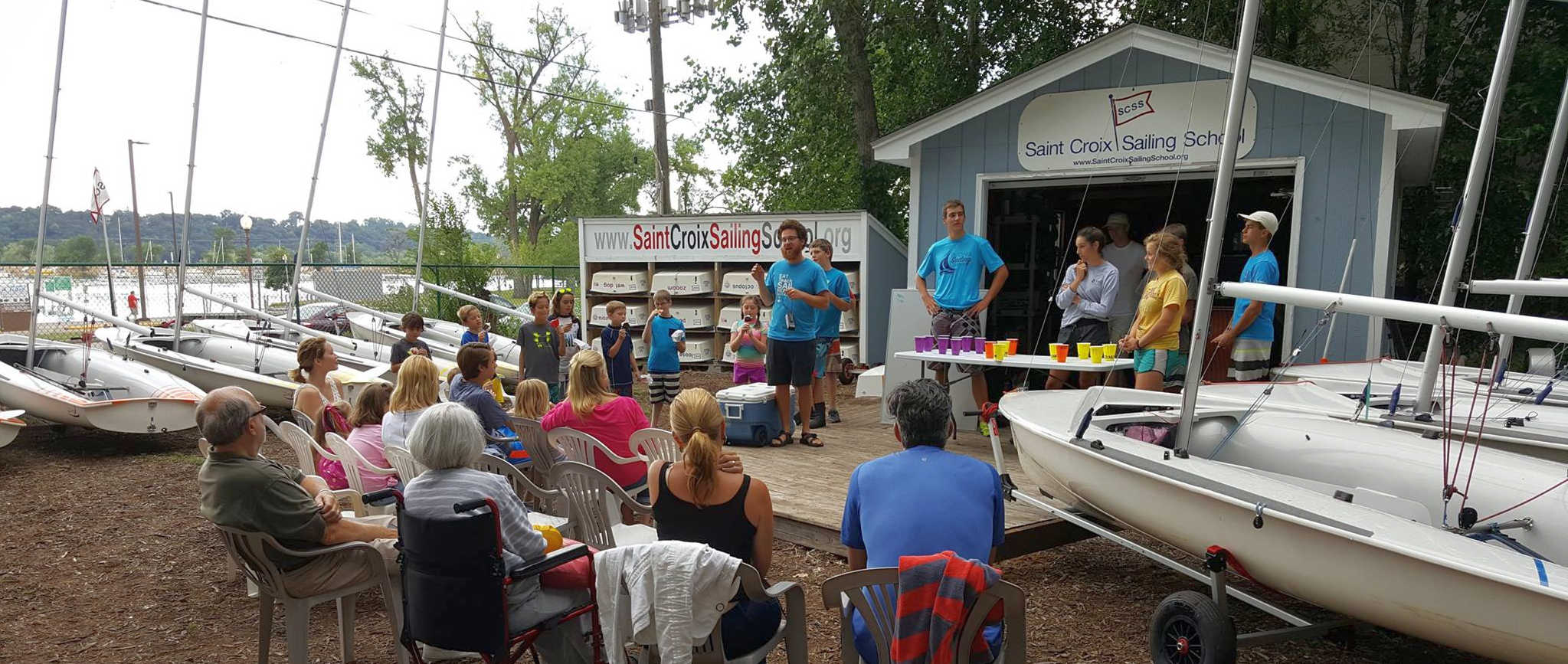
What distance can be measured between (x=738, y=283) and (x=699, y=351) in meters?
1.15

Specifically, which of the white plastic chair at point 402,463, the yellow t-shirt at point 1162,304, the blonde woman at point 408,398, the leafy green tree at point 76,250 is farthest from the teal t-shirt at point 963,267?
the leafy green tree at point 76,250

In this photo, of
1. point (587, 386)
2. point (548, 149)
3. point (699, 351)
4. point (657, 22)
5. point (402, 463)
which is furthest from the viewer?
point (548, 149)

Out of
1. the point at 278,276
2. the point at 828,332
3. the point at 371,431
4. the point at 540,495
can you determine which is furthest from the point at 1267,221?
the point at 278,276

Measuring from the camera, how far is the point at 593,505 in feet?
13.1

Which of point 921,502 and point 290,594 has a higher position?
point 921,502

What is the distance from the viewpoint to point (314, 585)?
133 inches

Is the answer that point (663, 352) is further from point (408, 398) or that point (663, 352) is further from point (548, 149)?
point (548, 149)

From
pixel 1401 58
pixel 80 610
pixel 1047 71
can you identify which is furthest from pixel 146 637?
pixel 1401 58

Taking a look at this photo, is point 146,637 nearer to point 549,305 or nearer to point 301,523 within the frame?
point 301,523

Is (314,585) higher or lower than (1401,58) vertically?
lower

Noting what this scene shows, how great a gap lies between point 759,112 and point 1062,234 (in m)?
8.47

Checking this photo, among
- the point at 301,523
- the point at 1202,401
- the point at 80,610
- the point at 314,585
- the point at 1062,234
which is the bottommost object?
the point at 80,610

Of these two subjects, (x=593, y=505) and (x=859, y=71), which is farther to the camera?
(x=859, y=71)

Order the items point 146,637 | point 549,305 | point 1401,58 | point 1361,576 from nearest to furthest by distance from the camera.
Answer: point 1361,576 → point 146,637 → point 549,305 → point 1401,58
